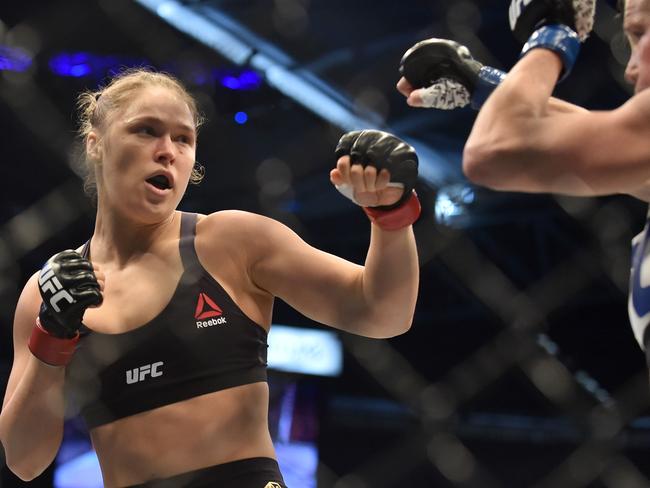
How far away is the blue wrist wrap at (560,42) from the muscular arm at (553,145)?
0.06 metres

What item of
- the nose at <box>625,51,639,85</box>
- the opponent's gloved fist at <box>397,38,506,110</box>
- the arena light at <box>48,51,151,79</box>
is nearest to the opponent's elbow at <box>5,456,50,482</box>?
the opponent's gloved fist at <box>397,38,506,110</box>

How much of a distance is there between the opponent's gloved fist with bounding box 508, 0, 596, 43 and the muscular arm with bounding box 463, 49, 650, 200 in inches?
4.8

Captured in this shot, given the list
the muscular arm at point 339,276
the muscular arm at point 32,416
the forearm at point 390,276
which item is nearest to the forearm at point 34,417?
the muscular arm at point 32,416

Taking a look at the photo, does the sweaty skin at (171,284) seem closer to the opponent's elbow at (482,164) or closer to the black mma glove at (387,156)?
the black mma glove at (387,156)

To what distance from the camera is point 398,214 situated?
123 centimetres

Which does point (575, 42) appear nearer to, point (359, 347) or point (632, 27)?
point (632, 27)

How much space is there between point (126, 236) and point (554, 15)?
2.72ft

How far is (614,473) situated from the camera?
563cm

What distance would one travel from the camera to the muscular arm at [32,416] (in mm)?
1384

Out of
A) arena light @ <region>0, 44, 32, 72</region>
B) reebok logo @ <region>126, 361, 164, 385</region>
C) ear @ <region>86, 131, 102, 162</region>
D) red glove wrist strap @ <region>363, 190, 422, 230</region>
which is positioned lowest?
arena light @ <region>0, 44, 32, 72</region>

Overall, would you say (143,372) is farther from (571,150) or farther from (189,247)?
(571,150)

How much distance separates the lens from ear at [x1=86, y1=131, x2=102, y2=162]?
62.1 inches

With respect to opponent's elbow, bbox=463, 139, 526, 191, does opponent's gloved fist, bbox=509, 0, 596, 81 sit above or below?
above

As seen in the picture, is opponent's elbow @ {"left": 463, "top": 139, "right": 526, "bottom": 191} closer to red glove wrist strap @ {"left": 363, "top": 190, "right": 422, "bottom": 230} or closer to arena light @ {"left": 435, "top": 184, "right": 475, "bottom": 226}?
red glove wrist strap @ {"left": 363, "top": 190, "right": 422, "bottom": 230}
